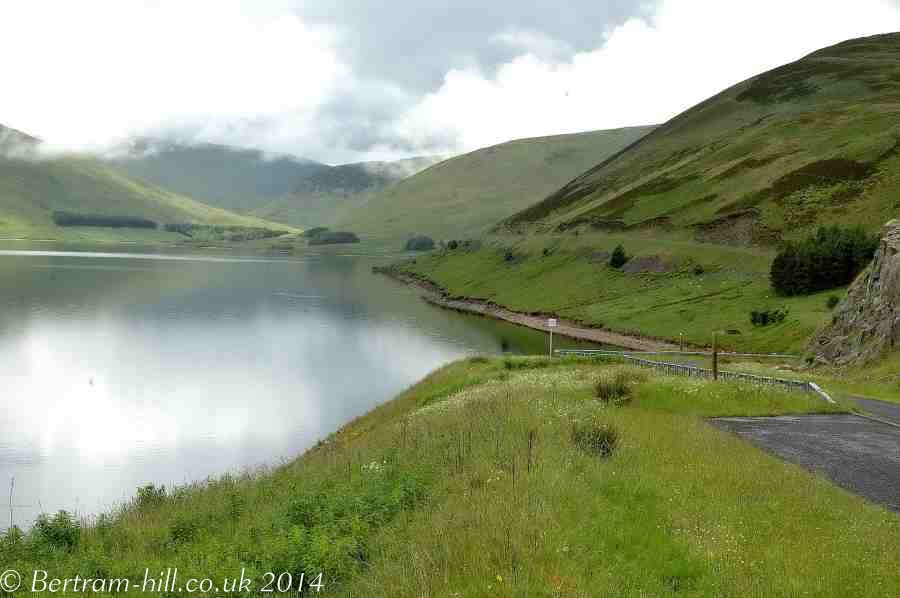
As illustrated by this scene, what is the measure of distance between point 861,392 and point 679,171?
428ft

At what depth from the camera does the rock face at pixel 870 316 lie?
128ft

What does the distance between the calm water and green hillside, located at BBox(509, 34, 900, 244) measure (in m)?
42.6

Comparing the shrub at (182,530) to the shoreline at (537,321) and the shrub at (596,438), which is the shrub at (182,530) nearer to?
the shrub at (596,438)

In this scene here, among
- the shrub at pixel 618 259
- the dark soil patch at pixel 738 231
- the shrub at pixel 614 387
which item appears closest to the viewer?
the shrub at pixel 614 387

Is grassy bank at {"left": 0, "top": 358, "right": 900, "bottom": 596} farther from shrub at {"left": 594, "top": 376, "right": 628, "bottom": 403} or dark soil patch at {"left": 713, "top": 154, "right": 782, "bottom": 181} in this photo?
dark soil patch at {"left": 713, "top": 154, "right": 782, "bottom": 181}

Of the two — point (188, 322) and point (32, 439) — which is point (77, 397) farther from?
point (188, 322)

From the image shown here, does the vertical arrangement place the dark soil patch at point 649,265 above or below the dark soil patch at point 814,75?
below

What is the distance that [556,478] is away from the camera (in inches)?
488

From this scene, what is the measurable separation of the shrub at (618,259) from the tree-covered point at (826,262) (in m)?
36.0

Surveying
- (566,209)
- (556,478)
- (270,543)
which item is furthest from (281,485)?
(566,209)

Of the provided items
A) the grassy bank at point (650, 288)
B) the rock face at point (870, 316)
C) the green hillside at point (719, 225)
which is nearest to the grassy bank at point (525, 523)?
the rock face at point (870, 316)

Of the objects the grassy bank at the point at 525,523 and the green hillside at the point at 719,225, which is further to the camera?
the green hillside at the point at 719,225

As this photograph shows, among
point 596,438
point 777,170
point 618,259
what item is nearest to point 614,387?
point 596,438

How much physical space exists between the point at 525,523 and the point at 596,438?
700 centimetres
